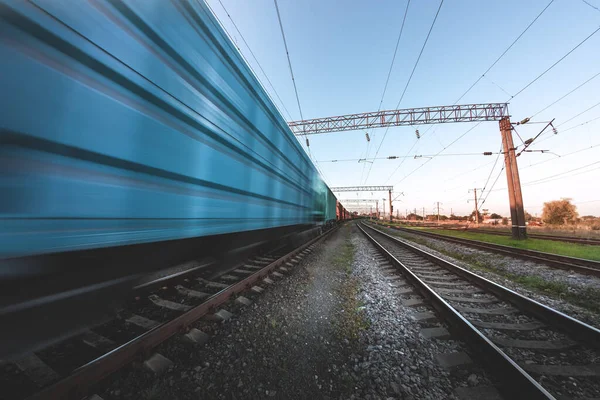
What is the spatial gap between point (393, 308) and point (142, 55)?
3.75m

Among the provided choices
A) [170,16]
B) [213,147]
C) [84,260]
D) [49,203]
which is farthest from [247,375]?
[170,16]

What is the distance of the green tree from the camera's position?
3425cm

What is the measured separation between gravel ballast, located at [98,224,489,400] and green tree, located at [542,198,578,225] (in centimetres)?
4907

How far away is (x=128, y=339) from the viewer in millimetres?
1915

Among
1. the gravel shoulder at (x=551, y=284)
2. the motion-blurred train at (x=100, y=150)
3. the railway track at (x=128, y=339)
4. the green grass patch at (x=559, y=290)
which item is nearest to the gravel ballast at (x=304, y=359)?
the railway track at (x=128, y=339)

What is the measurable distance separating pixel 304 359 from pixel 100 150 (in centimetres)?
216

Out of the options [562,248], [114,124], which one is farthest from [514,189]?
[114,124]

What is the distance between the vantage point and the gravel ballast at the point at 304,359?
1637 mm

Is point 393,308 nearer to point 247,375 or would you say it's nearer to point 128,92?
point 247,375

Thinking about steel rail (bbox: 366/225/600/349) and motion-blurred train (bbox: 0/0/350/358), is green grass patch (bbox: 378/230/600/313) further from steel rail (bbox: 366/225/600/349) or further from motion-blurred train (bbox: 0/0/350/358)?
motion-blurred train (bbox: 0/0/350/358)

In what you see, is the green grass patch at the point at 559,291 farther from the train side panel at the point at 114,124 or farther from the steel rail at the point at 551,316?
the train side panel at the point at 114,124

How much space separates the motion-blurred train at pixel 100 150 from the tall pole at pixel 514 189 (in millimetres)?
14595

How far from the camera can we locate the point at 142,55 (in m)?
1.47

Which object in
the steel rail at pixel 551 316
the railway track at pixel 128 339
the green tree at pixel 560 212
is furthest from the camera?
the green tree at pixel 560 212
